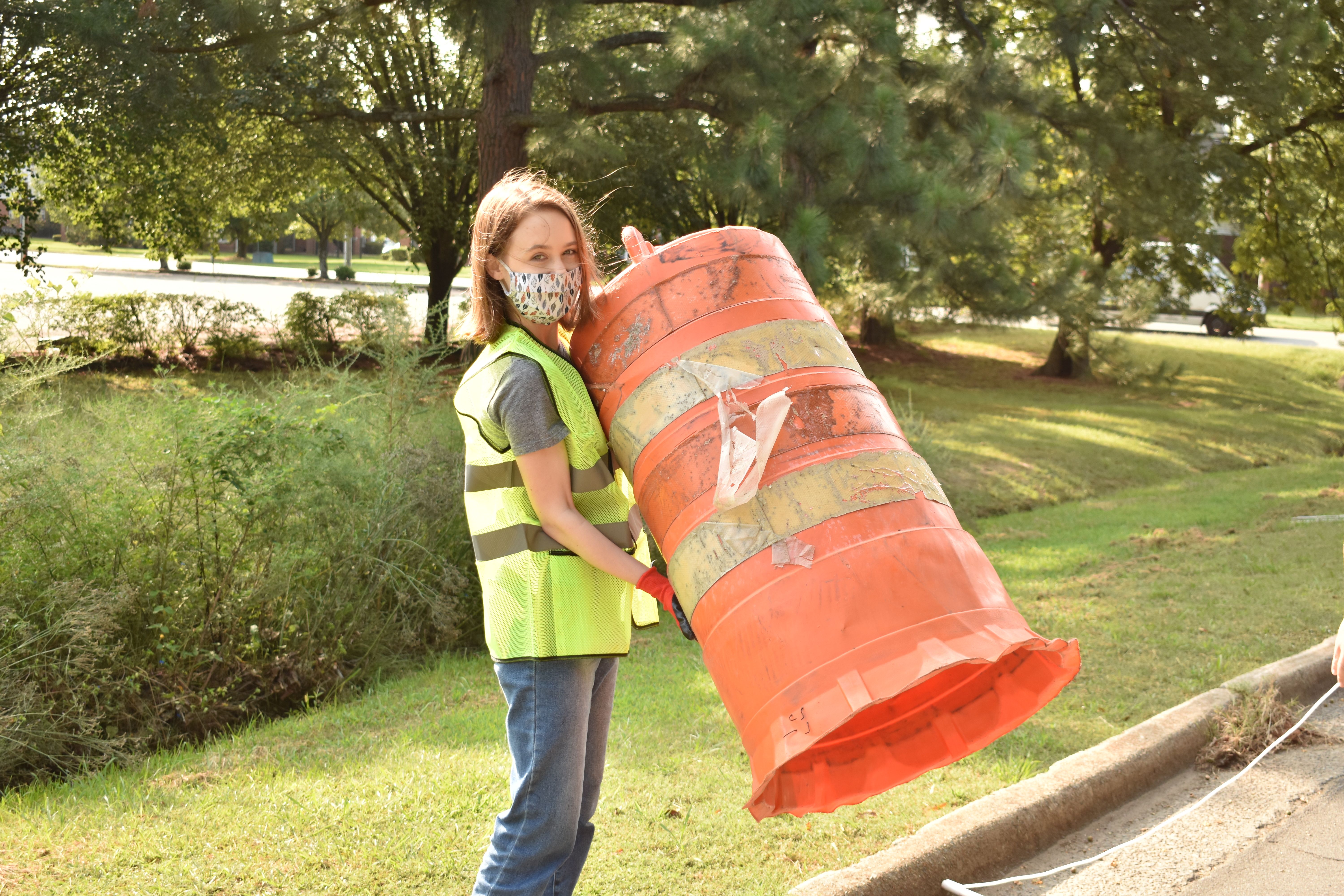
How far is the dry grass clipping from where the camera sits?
4254 mm

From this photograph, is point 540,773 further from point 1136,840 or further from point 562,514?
point 1136,840

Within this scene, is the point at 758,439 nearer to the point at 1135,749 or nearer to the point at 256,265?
the point at 1135,749

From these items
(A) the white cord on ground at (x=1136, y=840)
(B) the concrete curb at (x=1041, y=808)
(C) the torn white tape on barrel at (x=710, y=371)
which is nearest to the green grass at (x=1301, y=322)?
(B) the concrete curb at (x=1041, y=808)

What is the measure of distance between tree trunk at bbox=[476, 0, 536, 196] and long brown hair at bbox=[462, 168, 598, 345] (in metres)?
7.56

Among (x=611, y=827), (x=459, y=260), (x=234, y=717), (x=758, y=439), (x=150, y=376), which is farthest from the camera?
(x=459, y=260)

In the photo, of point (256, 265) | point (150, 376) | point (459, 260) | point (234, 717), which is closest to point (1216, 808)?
point (234, 717)

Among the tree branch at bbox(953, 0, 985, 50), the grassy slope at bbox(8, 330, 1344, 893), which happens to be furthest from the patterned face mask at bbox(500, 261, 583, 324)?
the tree branch at bbox(953, 0, 985, 50)

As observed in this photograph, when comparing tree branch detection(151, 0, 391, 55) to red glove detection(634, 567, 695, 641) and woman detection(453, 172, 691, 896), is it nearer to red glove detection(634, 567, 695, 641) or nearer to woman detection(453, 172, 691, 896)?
woman detection(453, 172, 691, 896)

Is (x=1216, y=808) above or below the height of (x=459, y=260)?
below

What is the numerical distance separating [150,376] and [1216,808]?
12.7 metres

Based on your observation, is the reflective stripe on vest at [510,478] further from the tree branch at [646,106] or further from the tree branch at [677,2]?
the tree branch at [677,2]

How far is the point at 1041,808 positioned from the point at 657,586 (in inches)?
78.9

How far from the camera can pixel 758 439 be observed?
2217 millimetres

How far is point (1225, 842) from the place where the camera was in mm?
3645
